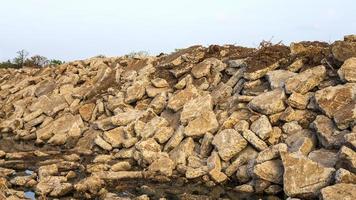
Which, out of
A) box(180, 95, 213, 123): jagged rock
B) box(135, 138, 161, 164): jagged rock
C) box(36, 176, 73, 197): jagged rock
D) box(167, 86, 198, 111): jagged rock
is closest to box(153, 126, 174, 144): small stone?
box(135, 138, 161, 164): jagged rock

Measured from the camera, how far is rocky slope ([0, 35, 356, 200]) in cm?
1530

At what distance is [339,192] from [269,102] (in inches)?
249

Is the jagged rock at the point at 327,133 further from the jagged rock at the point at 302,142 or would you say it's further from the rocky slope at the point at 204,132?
the jagged rock at the point at 302,142

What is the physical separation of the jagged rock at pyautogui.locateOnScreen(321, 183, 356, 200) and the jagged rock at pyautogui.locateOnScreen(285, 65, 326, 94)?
20.4ft

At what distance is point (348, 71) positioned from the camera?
17.8 metres

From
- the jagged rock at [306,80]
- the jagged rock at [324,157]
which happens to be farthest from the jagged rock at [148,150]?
the jagged rock at [324,157]

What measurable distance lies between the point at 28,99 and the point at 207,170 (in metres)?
17.4

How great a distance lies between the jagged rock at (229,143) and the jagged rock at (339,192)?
4.79m

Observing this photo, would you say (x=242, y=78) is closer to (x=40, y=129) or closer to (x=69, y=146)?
(x=69, y=146)

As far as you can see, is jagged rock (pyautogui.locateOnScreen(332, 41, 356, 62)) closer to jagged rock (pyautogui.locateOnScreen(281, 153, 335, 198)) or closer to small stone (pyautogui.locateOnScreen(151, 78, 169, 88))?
jagged rock (pyautogui.locateOnScreen(281, 153, 335, 198))

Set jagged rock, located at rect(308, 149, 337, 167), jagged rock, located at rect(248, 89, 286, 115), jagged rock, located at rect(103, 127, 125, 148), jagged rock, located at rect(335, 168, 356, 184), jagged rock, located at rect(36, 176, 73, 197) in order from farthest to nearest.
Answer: jagged rock, located at rect(103, 127, 125, 148) < jagged rock, located at rect(248, 89, 286, 115) < jagged rock, located at rect(36, 176, 73, 197) < jagged rock, located at rect(308, 149, 337, 167) < jagged rock, located at rect(335, 168, 356, 184)

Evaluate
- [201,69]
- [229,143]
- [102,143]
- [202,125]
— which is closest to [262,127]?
[229,143]

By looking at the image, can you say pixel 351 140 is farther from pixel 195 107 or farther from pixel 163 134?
pixel 163 134

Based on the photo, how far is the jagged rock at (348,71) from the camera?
57.7ft
